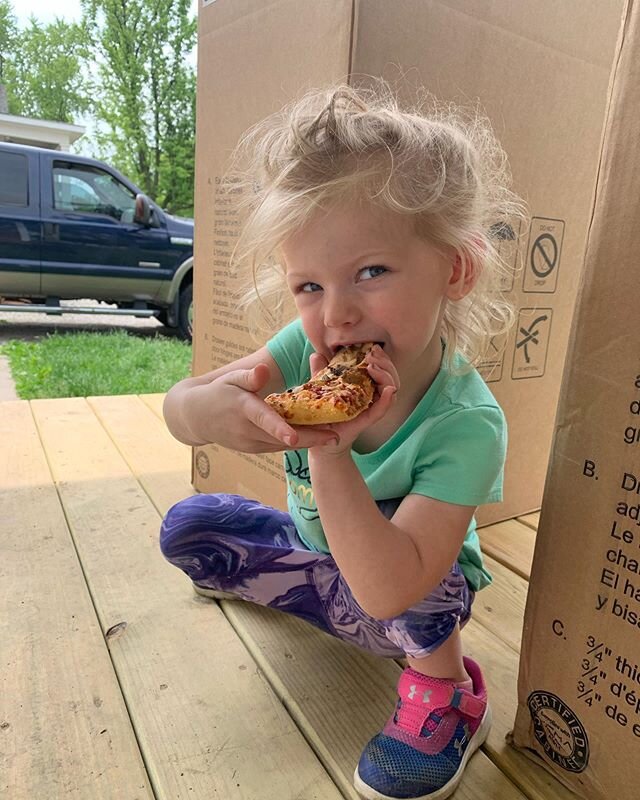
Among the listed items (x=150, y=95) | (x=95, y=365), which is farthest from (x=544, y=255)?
(x=150, y=95)

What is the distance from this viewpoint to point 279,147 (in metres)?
0.84

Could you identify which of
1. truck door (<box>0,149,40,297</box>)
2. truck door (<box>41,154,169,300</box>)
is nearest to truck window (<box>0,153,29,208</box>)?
truck door (<box>0,149,40,297</box>)

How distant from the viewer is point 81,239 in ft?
14.9

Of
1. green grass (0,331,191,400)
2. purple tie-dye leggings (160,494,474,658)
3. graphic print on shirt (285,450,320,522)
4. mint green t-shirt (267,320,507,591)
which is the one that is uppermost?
mint green t-shirt (267,320,507,591)

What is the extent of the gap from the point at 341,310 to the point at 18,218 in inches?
171

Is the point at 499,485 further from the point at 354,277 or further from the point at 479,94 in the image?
the point at 479,94

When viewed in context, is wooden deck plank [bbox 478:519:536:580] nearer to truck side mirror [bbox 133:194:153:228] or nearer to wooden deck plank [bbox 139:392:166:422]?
wooden deck plank [bbox 139:392:166:422]

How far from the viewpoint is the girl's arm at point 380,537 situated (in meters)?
0.72

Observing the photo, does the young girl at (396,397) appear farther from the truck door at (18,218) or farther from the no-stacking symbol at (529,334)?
the truck door at (18,218)

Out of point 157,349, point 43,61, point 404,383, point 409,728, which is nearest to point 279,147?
point 404,383

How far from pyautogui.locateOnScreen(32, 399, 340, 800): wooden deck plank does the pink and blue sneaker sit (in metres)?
0.06

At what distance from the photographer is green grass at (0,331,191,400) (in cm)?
292

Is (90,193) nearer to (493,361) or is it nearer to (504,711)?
(493,361)

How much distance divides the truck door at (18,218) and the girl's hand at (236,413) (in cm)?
406
